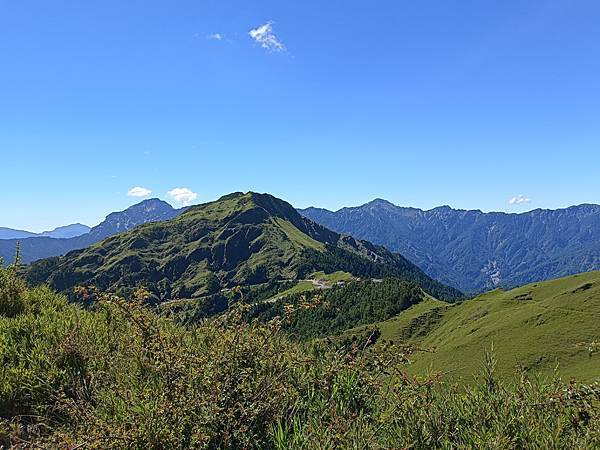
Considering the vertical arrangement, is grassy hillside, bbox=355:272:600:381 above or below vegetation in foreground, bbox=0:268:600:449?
below

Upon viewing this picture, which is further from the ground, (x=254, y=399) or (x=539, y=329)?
Result: (x=254, y=399)

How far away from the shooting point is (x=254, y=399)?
147 inches

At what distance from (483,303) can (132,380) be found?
249 ft

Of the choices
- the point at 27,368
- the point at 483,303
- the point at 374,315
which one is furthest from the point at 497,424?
the point at 374,315

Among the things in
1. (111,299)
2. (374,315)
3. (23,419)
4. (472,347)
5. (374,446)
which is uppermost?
(111,299)

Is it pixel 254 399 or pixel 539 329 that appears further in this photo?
pixel 539 329

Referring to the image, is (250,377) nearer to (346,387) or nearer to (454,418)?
(346,387)

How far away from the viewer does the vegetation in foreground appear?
339 cm

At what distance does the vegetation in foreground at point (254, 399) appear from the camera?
3.39 metres

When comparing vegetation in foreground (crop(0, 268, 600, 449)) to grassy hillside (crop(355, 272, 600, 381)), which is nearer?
vegetation in foreground (crop(0, 268, 600, 449))

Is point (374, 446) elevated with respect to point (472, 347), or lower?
elevated

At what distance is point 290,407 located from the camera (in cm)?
401

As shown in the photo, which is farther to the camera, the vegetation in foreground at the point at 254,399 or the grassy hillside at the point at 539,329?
the grassy hillside at the point at 539,329

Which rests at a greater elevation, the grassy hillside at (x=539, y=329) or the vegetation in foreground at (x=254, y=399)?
the vegetation in foreground at (x=254, y=399)
